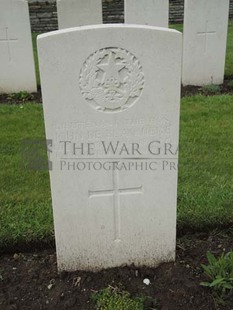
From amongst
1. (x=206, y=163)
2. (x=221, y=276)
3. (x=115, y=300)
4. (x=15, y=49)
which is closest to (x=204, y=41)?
(x=15, y=49)

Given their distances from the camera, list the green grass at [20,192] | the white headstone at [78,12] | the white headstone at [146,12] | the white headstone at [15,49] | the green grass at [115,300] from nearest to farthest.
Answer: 1. the green grass at [115,300]
2. the green grass at [20,192]
3. the white headstone at [15,49]
4. the white headstone at [146,12]
5. the white headstone at [78,12]

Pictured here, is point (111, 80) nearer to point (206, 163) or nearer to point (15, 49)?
point (206, 163)

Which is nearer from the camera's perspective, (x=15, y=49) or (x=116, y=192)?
(x=116, y=192)

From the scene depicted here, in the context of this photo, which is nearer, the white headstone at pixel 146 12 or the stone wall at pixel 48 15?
the white headstone at pixel 146 12

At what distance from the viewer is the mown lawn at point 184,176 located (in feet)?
9.95

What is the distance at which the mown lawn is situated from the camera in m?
3.03

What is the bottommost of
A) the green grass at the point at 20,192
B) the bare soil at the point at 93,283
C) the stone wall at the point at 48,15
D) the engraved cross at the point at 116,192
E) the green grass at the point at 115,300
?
the bare soil at the point at 93,283

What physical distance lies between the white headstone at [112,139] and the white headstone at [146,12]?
177 inches

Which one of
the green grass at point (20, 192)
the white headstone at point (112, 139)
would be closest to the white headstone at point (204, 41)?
the green grass at point (20, 192)

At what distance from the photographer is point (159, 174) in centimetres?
239

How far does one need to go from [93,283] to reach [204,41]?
5.02m

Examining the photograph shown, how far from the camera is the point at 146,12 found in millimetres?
6367

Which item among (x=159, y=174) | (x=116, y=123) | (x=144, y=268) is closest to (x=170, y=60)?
(x=116, y=123)

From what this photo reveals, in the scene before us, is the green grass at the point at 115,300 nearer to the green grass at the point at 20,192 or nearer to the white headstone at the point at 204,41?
the green grass at the point at 20,192
